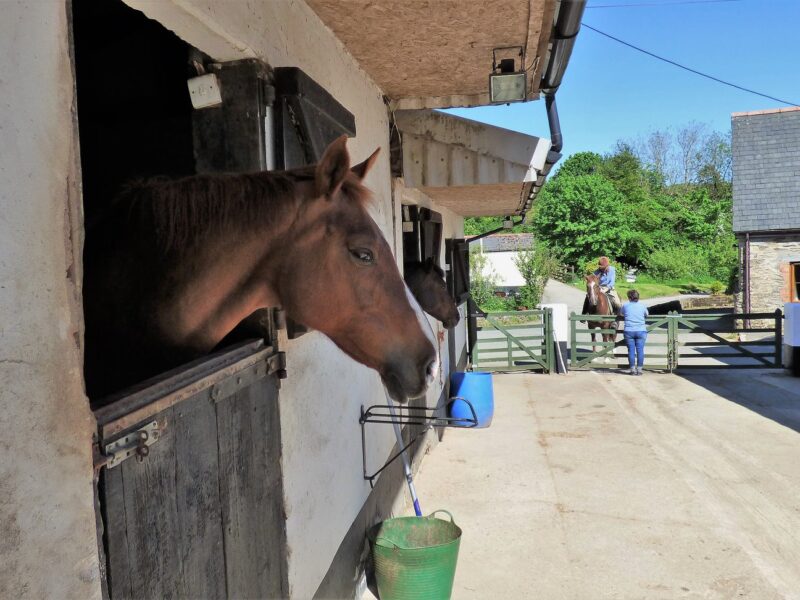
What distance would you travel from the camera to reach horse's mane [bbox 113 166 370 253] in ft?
5.90

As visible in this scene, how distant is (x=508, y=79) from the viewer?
386 cm

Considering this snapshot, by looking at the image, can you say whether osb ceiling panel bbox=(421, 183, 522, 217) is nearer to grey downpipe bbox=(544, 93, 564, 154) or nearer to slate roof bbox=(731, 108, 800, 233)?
grey downpipe bbox=(544, 93, 564, 154)

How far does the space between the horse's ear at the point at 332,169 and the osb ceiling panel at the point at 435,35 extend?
131cm

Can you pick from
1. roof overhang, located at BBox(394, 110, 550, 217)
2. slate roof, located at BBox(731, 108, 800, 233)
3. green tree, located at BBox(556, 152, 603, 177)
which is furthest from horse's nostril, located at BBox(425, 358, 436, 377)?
green tree, located at BBox(556, 152, 603, 177)

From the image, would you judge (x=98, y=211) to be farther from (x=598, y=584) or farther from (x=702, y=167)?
(x=702, y=167)

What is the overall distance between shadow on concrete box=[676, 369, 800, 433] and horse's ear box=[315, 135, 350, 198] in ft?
25.8

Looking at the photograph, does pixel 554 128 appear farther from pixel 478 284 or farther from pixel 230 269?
pixel 478 284

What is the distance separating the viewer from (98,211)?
1.91 metres

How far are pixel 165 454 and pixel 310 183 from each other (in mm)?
884

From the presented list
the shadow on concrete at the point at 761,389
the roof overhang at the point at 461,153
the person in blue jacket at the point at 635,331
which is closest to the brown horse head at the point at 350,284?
the roof overhang at the point at 461,153

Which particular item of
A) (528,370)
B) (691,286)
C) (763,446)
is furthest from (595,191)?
(763,446)

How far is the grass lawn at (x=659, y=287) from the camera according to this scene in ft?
109

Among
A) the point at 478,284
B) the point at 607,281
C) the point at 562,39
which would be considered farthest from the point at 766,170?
the point at 562,39

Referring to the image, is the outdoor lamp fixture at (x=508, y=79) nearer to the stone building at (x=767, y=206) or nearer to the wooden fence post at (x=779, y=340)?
the wooden fence post at (x=779, y=340)
